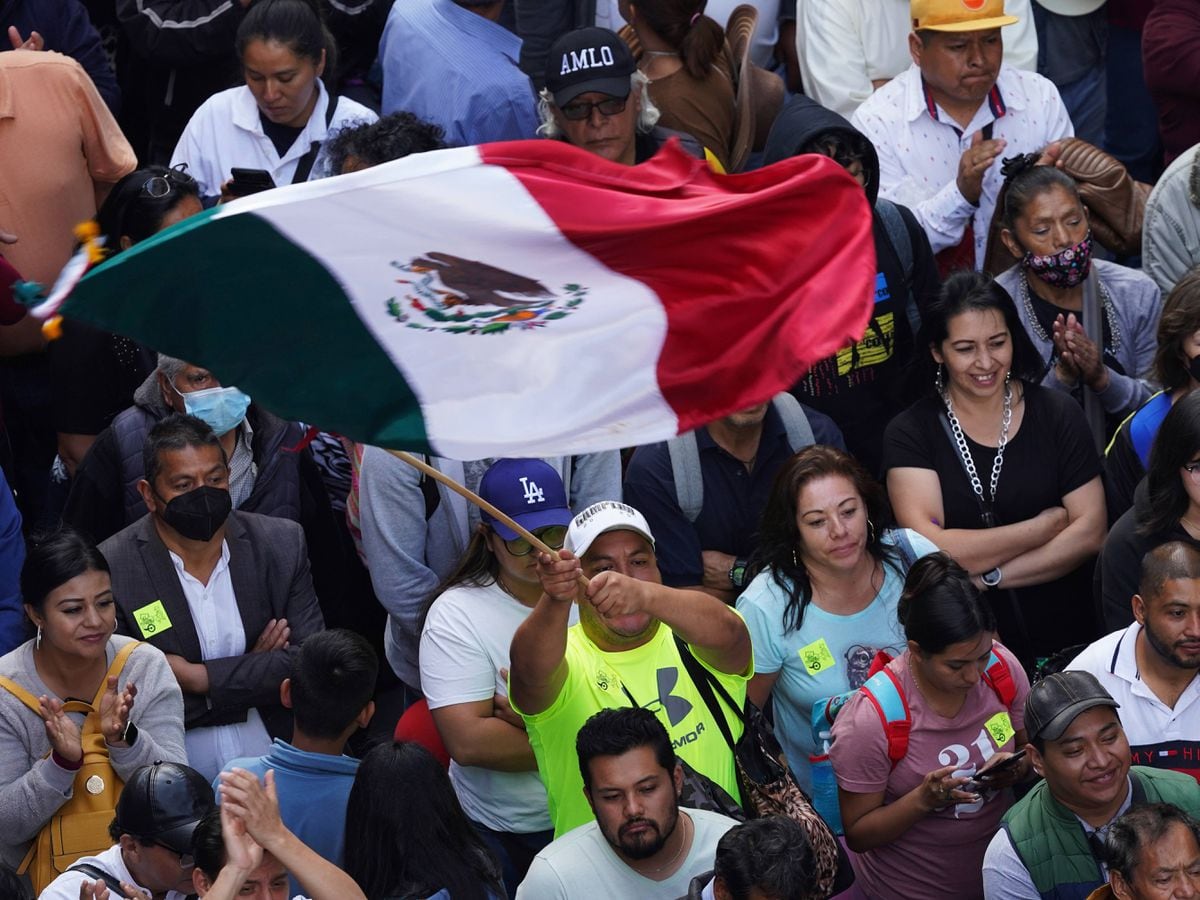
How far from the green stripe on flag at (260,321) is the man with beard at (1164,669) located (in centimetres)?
264

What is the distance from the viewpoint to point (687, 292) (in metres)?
5.45

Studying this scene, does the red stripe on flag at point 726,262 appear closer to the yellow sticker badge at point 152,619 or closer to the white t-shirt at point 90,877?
the white t-shirt at point 90,877

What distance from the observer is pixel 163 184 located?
808 cm

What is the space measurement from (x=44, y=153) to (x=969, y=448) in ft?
12.4

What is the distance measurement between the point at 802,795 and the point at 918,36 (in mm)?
3957

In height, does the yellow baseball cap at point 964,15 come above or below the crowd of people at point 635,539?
above

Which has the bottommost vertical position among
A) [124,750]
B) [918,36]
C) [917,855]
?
[917,855]

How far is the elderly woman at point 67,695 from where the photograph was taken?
641 cm

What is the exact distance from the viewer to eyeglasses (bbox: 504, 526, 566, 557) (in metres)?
Answer: 6.79

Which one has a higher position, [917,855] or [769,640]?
[769,640]

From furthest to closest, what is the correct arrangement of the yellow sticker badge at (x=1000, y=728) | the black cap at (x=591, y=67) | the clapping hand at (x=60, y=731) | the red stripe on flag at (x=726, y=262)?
the black cap at (x=591, y=67) → the yellow sticker badge at (x=1000, y=728) → the clapping hand at (x=60, y=731) → the red stripe on flag at (x=726, y=262)

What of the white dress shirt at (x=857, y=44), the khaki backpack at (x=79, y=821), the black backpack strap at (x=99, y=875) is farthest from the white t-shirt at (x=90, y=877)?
the white dress shirt at (x=857, y=44)

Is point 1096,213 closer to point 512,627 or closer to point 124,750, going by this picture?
point 512,627

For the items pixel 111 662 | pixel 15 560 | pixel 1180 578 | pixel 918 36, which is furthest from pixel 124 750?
pixel 918 36
